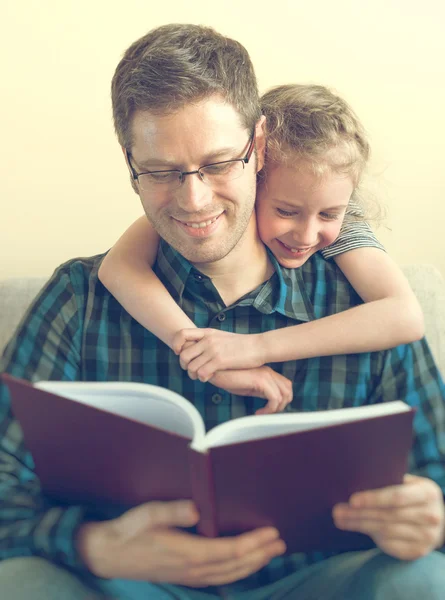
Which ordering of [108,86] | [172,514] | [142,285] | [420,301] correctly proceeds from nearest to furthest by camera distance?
[172,514] → [142,285] → [420,301] → [108,86]

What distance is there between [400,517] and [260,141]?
2.41 feet

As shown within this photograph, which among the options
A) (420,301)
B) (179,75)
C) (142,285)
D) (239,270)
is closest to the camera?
(179,75)

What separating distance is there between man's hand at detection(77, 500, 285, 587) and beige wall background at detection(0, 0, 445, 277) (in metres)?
1.14

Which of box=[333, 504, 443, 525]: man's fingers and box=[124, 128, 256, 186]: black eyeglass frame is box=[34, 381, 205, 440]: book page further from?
box=[124, 128, 256, 186]: black eyeglass frame

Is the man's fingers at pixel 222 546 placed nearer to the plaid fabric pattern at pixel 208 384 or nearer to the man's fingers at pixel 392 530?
the man's fingers at pixel 392 530

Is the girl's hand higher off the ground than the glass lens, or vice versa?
the glass lens

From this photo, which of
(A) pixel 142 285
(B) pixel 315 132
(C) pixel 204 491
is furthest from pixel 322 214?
(C) pixel 204 491

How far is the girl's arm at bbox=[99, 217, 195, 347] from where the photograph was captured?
1089 millimetres

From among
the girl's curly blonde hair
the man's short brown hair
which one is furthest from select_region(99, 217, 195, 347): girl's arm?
the girl's curly blonde hair

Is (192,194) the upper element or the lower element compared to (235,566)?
upper

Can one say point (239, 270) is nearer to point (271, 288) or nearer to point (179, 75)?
point (271, 288)

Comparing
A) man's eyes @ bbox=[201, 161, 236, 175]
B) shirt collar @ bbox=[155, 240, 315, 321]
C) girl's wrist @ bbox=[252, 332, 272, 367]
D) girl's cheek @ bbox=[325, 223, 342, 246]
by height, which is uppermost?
man's eyes @ bbox=[201, 161, 236, 175]

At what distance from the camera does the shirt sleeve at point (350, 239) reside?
4.09 feet

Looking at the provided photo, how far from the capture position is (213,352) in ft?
3.36
